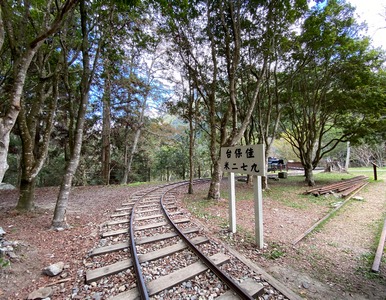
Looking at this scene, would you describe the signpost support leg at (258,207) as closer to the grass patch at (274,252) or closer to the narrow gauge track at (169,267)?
the grass patch at (274,252)

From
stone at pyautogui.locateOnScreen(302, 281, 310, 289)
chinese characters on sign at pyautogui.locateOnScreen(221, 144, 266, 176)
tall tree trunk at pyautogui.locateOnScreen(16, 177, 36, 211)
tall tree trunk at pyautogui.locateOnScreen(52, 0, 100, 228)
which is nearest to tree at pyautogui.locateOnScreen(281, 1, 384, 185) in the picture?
chinese characters on sign at pyautogui.locateOnScreen(221, 144, 266, 176)

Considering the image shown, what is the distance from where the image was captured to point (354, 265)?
3.30 meters

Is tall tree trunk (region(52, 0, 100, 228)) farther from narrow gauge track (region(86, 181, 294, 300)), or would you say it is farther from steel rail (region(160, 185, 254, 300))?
steel rail (region(160, 185, 254, 300))

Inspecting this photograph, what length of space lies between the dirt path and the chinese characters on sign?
1671 mm

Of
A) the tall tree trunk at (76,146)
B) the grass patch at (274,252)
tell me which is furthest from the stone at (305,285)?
the tall tree trunk at (76,146)

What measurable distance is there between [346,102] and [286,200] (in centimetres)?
755

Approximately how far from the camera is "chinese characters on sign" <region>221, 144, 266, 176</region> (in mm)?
3447

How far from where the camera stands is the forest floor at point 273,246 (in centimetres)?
265

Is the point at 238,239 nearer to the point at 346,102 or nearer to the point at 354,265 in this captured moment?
the point at 354,265

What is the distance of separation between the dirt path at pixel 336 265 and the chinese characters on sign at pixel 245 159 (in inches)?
65.8

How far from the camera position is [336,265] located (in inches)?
128

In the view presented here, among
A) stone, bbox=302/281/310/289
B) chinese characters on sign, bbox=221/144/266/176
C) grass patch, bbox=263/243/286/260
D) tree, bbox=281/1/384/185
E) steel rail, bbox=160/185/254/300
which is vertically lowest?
stone, bbox=302/281/310/289

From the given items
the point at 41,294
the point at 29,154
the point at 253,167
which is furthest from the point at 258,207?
the point at 29,154

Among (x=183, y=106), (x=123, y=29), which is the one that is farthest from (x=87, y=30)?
(x=183, y=106)
